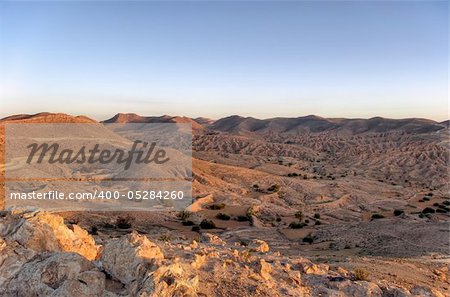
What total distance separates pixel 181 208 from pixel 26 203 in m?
8.41

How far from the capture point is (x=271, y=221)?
2433 centimetres

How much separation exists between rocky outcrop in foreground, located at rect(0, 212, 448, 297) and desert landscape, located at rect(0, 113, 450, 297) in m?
0.02

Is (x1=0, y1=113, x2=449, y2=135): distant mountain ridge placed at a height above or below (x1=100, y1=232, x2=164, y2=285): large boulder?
below

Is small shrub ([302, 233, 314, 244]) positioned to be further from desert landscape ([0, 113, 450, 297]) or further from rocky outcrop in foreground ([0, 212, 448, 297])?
rocky outcrop in foreground ([0, 212, 448, 297])

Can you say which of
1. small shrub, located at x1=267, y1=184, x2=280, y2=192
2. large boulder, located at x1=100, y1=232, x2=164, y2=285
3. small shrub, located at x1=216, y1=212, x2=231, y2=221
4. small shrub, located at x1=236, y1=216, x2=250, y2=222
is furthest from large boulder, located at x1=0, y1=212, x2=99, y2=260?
small shrub, located at x1=267, y1=184, x2=280, y2=192

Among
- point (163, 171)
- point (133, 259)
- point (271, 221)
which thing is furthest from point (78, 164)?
point (133, 259)

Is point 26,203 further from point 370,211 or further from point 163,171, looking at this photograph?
point 370,211

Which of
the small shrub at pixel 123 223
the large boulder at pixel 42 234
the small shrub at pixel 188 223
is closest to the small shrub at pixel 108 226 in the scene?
the small shrub at pixel 123 223

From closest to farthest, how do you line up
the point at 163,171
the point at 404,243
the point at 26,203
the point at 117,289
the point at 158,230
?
1. the point at 117,289
2. the point at 404,243
3. the point at 158,230
4. the point at 26,203
5. the point at 163,171

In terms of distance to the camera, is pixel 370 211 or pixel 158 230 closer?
pixel 158 230

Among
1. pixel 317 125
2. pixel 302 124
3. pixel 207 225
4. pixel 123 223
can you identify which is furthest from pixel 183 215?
pixel 302 124

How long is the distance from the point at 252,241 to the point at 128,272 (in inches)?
311

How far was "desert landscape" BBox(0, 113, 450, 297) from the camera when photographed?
5.58 m

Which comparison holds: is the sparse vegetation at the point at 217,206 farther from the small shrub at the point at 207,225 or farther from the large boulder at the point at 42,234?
the large boulder at the point at 42,234
